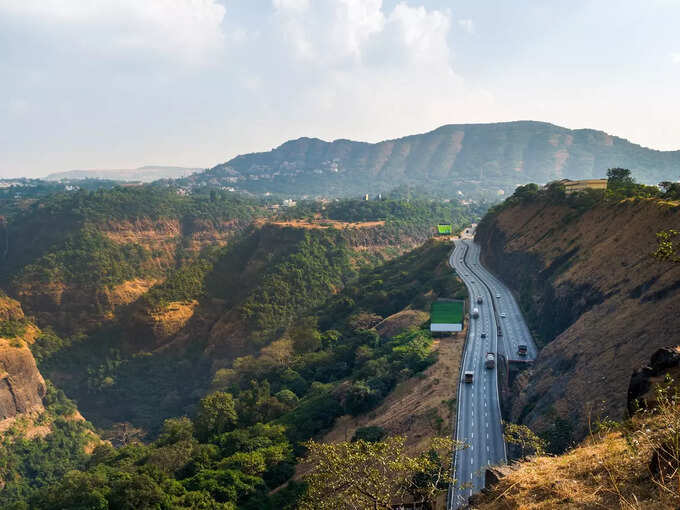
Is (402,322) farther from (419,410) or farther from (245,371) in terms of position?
(419,410)

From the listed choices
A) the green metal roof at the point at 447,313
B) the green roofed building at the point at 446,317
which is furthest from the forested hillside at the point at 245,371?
the green metal roof at the point at 447,313

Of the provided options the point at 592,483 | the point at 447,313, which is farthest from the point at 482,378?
the point at 592,483

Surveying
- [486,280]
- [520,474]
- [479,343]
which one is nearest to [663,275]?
[479,343]

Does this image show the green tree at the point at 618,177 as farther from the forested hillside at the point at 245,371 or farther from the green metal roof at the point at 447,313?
the green metal roof at the point at 447,313

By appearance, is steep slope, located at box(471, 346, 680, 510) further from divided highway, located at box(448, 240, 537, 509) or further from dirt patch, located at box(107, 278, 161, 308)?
dirt patch, located at box(107, 278, 161, 308)

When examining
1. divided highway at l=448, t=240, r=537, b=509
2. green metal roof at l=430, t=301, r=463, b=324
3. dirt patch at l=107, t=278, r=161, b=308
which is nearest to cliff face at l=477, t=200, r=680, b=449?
divided highway at l=448, t=240, r=537, b=509
